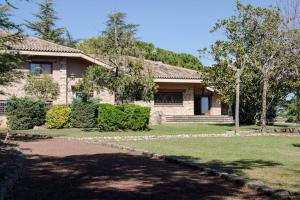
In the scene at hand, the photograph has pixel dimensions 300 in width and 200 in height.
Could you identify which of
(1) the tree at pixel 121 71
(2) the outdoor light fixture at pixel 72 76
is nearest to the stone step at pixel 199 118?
(2) the outdoor light fixture at pixel 72 76

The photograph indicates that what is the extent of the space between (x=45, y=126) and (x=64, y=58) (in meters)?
7.12

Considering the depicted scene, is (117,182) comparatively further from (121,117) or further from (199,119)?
(199,119)

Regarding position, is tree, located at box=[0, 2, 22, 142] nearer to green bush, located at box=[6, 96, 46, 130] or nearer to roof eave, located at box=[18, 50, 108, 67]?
green bush, located at box=[6, 96, 46, 130]

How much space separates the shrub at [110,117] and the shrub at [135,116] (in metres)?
0.30

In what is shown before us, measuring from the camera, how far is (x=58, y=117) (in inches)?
1200

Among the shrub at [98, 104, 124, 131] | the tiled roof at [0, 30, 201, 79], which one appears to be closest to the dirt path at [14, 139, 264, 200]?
the shrub at [98, 104, 124, 131]

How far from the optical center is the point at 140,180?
29.1ft

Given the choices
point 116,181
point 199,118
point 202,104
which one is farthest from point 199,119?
point 116,181

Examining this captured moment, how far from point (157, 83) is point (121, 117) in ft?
52.5

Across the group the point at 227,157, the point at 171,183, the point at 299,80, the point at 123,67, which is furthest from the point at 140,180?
the point at 299,80

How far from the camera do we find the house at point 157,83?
3494cm

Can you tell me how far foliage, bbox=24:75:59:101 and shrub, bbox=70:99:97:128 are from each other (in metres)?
3.53

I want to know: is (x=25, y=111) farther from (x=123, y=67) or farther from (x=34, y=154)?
→ (x=34, y=154)

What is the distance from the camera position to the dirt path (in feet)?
24.3
